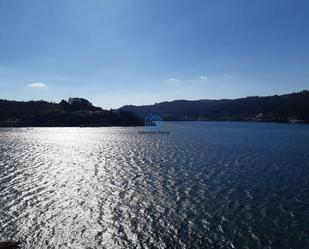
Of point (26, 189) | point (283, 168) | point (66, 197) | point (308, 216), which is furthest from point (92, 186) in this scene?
point (283, 168)

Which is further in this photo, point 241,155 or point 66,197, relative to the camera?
point 241,155

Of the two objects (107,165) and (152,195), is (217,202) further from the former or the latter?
(107,165)

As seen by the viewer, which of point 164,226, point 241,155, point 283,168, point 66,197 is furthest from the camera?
point 241,155

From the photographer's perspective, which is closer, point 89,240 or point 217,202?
point 89,240

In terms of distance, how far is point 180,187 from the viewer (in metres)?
54.6

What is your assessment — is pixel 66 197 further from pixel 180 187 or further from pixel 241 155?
pixel 241 155

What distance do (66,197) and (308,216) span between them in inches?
1497

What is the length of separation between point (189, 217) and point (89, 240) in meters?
14.2

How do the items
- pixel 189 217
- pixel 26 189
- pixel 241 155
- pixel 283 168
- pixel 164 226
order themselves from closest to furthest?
pixel 164 226, pixel 189 217, pixel 26 189, pixel 283 168, pixel 241 155

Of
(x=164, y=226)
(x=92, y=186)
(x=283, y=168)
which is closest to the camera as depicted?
(x=164, y=226)

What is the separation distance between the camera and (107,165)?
79.3 meters

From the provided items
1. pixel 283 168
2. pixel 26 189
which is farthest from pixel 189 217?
pixel 283 168

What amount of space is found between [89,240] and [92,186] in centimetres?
2496

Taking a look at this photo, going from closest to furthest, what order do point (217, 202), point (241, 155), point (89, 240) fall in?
point (89, 240)
point (217, 202)
point (241, 155)
